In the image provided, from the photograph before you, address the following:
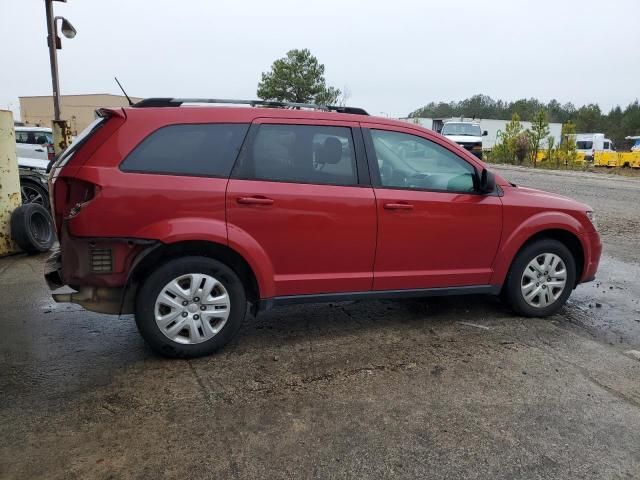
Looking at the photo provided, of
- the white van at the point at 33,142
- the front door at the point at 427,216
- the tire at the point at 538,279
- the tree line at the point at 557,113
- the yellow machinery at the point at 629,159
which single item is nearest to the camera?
the front door at the point at 427,216

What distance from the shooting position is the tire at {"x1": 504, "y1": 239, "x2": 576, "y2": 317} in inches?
182

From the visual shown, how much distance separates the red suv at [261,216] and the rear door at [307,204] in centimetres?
1

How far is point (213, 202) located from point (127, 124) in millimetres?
805

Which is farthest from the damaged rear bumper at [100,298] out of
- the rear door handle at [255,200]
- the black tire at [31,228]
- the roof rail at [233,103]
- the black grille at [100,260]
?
the black tire at [31,228]

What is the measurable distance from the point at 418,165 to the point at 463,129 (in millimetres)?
19942

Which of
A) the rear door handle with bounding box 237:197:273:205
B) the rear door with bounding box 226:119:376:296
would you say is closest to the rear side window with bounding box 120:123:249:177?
the rear door with bounding box 226:119:376:296

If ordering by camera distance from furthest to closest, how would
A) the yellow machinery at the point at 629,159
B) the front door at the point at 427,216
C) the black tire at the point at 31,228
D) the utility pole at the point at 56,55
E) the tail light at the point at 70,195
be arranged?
1. the yellow machinery at the point at 629,159
2. the utility pole at the point at 56,55
3. the black tire at the point at 31,228
4. the front door at the point at 427,216
5. the tail light at the point at 70,195

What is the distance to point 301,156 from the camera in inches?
154

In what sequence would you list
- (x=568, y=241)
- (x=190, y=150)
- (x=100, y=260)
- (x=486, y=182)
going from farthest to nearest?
(x=568, y=241) < (x=486, y=182) < (x=190, y=150) < (x=100, y=260)

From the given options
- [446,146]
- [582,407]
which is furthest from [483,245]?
[582,407]

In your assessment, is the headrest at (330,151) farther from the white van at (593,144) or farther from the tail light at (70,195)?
the white van at (593,144)

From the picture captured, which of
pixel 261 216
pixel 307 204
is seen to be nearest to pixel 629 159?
pixel 307 204

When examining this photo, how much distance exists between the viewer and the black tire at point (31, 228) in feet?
22.8

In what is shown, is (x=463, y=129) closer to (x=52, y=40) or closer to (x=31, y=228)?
(x=52, y=40)
